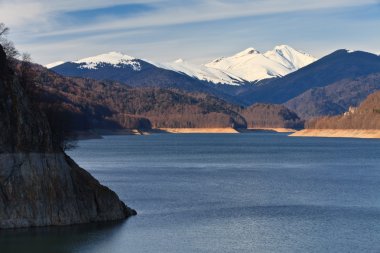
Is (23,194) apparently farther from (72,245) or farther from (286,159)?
(286,159)

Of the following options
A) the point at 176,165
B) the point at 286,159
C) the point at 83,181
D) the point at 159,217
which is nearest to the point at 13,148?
the point at 83,181

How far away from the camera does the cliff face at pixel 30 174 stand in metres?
50.9

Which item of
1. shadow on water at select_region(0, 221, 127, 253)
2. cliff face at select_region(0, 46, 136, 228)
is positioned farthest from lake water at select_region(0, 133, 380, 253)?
cliff face at select_region(0, 46, 136, 228)

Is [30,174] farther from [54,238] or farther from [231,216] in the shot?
[231,216]

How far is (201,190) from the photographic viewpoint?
85688 mm

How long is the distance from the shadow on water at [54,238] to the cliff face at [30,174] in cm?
67

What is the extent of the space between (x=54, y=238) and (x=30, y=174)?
4300 mm

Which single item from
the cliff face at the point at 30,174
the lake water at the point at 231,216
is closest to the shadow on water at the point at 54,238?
the lake water at the point at 231,216

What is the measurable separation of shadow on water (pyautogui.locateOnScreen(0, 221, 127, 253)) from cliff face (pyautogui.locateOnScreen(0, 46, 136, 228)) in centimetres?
67

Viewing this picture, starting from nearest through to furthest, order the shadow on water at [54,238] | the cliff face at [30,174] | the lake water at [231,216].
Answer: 1. the shadow on water at [54,238]
2. the lake water at [231,216]
3. the cliff face at [30,174]

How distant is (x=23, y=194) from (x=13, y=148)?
2.96 meters

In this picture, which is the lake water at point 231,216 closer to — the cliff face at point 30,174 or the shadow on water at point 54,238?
the shadow on water at point 54,238

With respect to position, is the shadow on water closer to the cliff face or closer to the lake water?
the lake water

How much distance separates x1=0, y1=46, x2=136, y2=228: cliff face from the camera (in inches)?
2005
